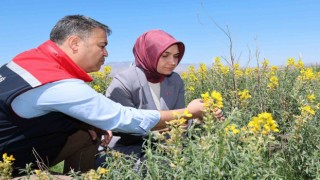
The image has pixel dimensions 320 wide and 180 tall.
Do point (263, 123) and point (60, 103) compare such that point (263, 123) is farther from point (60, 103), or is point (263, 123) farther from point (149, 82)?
point (149, 82)

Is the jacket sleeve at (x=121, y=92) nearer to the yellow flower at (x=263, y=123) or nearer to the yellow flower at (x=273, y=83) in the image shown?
the yellow flower at (x=263, y=123)

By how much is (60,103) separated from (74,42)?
48 centimetres

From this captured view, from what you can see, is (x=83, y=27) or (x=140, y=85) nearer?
(x=83, y=27)

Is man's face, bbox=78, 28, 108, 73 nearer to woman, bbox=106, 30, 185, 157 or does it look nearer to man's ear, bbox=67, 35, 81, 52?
man's ear, bbox=67, 35, 81, 52

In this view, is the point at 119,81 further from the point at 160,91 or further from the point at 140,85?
the point at 160,91

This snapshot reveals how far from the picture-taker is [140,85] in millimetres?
3131

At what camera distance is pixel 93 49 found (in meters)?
2.38

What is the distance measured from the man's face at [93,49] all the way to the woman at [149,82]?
2.07ft

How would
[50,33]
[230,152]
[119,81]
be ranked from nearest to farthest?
[230,152] < [50,33] < [119,81]

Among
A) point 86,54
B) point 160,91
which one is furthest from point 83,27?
point 160,91

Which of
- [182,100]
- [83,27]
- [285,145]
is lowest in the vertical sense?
[285,145]

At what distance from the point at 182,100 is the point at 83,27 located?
1375 mm

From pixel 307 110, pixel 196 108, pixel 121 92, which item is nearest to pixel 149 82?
pixel 121 92

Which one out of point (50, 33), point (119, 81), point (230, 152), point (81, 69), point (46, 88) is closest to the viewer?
point (230, 152)
